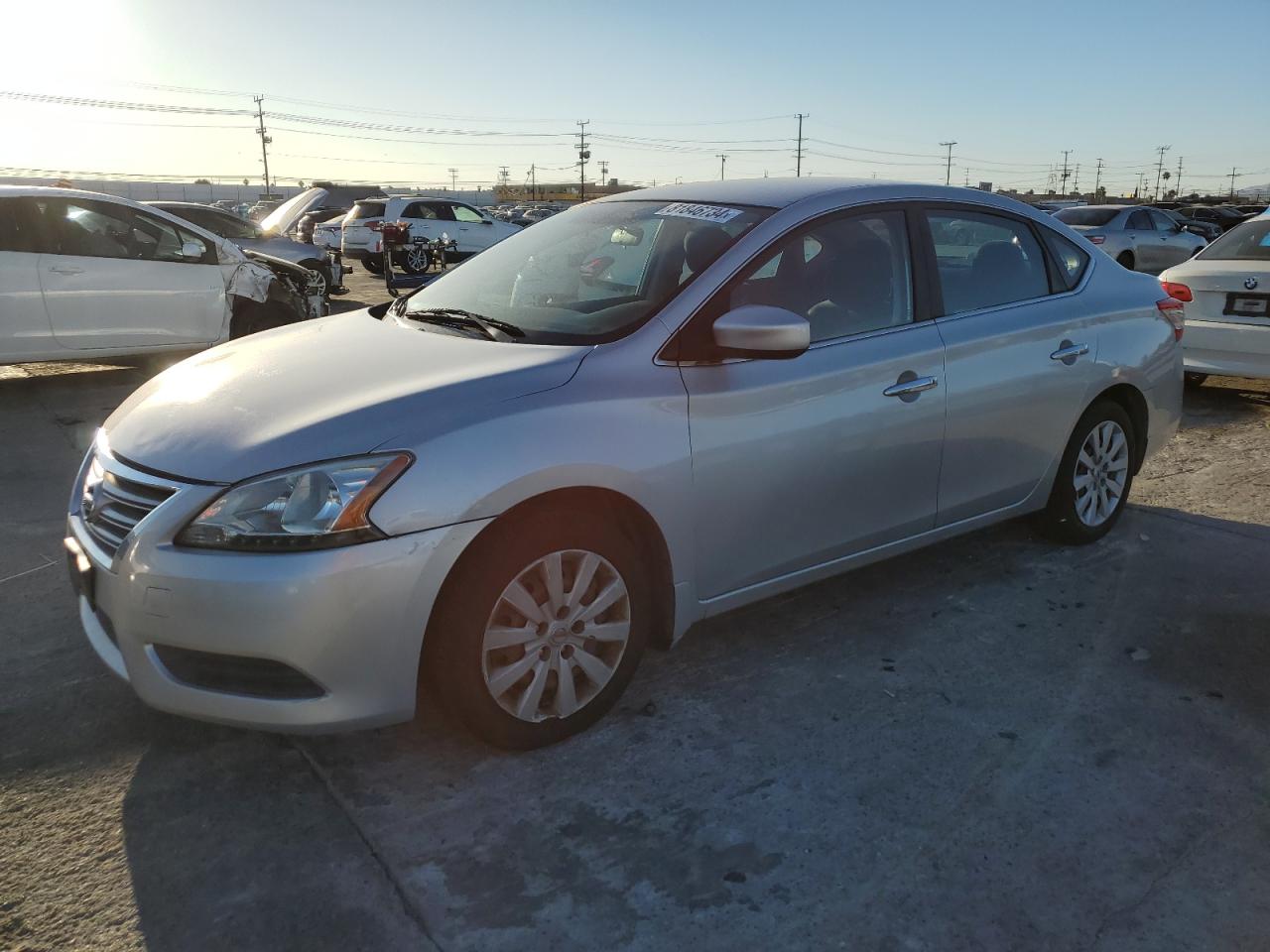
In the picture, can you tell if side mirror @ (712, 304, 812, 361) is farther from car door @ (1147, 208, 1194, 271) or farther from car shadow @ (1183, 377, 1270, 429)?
car door @ (1147, 208, 1194, 271)

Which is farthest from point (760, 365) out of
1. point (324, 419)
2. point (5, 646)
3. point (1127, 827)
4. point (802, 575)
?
point (5, 646)

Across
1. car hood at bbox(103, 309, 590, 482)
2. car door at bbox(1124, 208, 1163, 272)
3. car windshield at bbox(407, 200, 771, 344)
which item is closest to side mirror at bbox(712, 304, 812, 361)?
car windshield at bbox(407, 200, 771, 344)

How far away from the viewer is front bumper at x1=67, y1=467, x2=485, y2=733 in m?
2.42

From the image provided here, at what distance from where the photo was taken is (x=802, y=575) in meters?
3.44

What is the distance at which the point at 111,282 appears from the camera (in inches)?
322

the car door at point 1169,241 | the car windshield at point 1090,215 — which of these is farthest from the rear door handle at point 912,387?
the car door at point 1169,241

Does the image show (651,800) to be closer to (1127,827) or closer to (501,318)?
(1127,827)

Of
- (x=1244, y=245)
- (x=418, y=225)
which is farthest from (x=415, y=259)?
(x=1244, y=245)

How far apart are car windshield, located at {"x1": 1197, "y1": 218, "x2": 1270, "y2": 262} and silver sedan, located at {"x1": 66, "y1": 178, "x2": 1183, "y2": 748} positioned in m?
4.24

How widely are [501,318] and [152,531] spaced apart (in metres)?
1.34

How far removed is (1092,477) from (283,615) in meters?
3.63

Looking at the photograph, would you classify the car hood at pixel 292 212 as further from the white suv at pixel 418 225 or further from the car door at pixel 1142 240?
the car door at pixel 1142 240

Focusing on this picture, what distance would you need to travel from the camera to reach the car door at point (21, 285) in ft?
25.1

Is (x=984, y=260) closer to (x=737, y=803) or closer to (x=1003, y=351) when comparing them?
(x=1003, y=351)
